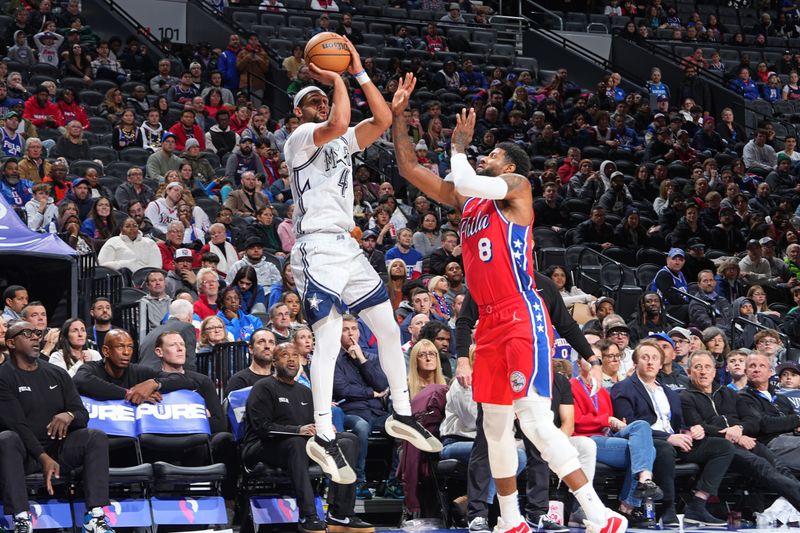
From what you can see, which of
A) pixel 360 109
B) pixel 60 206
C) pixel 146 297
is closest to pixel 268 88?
pixel 360 109

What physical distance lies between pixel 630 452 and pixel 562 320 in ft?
5.72

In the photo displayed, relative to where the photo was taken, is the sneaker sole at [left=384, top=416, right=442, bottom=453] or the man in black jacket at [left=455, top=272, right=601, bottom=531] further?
the man in black jacket at [left=455, top=272, right=601, bottom=531]

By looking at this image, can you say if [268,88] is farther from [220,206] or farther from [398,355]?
[398,355]

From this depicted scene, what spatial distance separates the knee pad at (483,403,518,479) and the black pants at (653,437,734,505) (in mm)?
2582

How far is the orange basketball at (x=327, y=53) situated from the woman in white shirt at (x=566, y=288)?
6494mm

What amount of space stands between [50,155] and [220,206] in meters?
2.25

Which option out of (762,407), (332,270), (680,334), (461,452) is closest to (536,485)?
(461,452)

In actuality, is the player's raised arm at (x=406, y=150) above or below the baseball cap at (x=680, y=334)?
above

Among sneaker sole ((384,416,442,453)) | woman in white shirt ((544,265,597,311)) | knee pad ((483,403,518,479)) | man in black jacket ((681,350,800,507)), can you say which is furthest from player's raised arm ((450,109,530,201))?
woman in white shirt ((544,265,597,311))

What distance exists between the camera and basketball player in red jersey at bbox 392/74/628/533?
20.5ft

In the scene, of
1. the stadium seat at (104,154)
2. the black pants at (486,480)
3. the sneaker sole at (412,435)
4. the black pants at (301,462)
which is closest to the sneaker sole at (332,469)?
the sneaker sole at (412,435)

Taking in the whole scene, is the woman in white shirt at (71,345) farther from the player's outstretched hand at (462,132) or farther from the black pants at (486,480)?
the player's outstretched hand at (462,132)

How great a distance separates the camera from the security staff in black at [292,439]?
7492mm

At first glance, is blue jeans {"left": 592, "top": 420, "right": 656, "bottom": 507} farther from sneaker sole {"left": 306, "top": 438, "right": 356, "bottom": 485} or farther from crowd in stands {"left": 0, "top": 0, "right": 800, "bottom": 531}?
sneaker sole {"left": 306, "top": 438, "right": 356, "bottom": 485}
